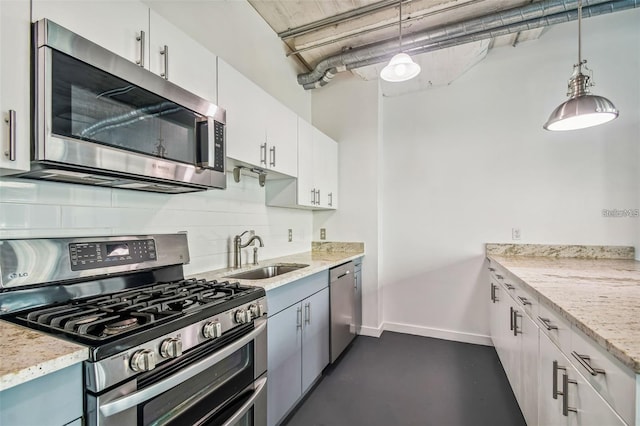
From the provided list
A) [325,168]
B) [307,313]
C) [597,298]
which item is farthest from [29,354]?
[325,168]

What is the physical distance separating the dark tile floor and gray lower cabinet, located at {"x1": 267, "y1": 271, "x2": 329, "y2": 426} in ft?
0.62

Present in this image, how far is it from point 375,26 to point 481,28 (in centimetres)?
86

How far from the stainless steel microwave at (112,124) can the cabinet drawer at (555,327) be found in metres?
1.64

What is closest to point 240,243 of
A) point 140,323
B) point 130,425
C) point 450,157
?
point 140,323

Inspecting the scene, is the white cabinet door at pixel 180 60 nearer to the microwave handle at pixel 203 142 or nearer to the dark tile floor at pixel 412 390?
the microwave handle at pixel 203 142

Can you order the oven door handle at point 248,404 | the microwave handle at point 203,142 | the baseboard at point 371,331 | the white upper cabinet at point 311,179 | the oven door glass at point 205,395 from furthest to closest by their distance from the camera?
the baseboard at point 371,331, the white upper cabinet at point 311,179, the microwave handle at point 203,142, the oven door handle at point 248,404, the oven door glass at point 205,395

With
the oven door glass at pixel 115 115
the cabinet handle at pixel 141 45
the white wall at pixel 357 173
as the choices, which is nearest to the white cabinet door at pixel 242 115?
the oven door glass at pixel 115 115

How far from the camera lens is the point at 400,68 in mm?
2020

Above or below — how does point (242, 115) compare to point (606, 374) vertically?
above

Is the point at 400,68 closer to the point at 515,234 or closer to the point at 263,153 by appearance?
the point at 263,153

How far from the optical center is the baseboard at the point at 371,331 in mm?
3287

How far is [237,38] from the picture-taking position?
97.2 inches

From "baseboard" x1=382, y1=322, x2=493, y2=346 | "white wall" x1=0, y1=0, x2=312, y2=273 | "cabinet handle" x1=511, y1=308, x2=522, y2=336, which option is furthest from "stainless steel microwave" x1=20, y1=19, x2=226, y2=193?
"baseboard" x1=382, y1=322, x2=493, y2=346

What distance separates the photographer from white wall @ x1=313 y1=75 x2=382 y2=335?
3.34m
